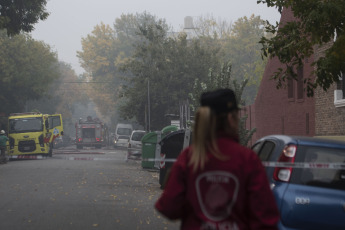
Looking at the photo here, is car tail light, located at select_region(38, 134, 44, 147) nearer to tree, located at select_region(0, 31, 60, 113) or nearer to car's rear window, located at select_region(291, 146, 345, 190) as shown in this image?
tree, located at select_region(0, 31, 60, 113)

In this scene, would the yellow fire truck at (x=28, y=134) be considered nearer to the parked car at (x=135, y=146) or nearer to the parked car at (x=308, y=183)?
the parked car at (x=135, y=146)

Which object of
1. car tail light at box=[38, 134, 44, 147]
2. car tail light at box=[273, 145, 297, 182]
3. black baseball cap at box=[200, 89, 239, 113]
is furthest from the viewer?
car tail light at box=[38, 134, 44, 147]

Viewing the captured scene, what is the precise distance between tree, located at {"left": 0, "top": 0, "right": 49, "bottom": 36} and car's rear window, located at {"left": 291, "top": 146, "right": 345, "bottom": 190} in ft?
67.4

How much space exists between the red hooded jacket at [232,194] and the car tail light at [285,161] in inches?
151

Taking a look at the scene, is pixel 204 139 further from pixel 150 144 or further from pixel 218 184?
pixel 150 144

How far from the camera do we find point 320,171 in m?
7.30

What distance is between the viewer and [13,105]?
4931 centimetres

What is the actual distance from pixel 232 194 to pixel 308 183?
153 inches

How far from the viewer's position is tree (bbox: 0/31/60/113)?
48875 millimetres

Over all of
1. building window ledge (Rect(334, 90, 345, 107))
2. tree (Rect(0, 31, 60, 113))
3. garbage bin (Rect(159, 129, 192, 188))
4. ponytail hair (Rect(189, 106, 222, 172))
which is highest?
tree (Rect(0, 31, 60, 113))

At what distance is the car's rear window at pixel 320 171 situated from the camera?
23.2 feet

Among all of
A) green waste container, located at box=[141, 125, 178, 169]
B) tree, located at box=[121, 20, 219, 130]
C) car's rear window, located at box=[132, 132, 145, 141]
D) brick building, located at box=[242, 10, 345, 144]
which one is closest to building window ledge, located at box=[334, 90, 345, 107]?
brick building, located at box=[242, 10, 345, 144]

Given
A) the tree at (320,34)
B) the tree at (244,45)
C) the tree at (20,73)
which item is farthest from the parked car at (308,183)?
the tree at (244,45)

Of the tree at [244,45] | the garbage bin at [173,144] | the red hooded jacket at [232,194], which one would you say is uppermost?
the tree at [244,45]
